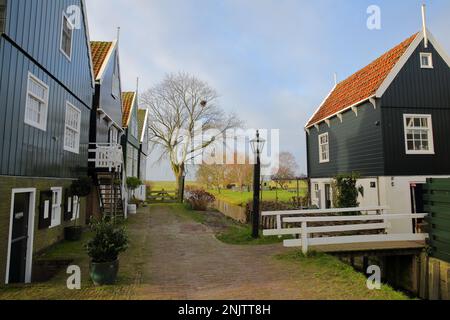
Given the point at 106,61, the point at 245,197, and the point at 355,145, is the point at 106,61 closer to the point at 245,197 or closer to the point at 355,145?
the point at 355,145

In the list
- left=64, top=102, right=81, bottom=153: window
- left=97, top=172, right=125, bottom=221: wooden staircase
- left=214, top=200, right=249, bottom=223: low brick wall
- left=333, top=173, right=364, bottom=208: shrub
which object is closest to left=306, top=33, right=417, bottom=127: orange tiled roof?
left=333, top=173, right=364, bottom=208: shrub

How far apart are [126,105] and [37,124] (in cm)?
1775

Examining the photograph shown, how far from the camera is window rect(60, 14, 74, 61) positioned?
1078 cm

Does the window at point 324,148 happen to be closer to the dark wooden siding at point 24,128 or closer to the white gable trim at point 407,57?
the white gable trim at point 407,57

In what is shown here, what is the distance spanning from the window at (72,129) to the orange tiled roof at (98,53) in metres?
3.66

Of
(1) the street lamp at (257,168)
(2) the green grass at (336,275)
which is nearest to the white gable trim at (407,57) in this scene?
(1) the street lamp at (257,168)

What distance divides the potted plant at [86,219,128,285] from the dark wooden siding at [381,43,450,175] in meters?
11.2

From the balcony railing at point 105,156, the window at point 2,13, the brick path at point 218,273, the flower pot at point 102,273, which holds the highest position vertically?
the window at point 2,13

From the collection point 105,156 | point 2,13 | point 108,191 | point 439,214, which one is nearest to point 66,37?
point 2,13

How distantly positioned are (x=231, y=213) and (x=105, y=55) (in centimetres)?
1246

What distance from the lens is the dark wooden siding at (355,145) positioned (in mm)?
13484

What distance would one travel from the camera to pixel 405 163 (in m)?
13.1

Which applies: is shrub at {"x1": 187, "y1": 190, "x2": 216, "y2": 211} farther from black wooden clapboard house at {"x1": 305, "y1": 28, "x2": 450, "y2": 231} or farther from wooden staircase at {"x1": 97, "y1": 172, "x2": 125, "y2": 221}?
black wooden clapboard house at {"x1": 305, "y1": 28, "x2": 450, "y2": 231}

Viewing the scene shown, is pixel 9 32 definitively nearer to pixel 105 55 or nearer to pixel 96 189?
pixel 96 189
